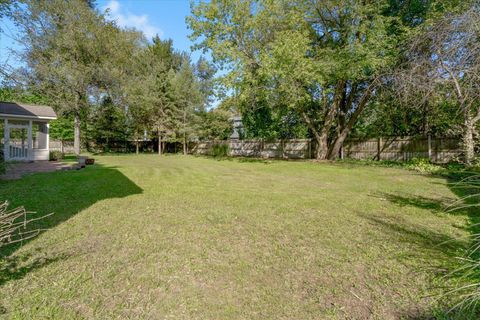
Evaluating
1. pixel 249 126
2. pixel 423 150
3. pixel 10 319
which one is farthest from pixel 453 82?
pixel 249 126

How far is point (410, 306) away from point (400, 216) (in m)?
2.83

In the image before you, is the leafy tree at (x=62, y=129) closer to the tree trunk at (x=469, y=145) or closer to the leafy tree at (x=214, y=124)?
the leafy tree at (x=214, y=124)

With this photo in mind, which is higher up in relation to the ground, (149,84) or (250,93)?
(149,84)

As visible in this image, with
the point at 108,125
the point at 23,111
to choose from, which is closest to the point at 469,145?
the point at 23,111

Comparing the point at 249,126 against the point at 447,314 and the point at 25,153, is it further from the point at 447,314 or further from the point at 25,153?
the point at 447,314

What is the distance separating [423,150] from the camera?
13602mm

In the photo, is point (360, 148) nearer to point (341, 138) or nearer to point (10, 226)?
point (341, 138)

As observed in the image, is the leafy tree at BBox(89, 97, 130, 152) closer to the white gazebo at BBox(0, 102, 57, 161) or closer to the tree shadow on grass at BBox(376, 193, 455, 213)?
the white gazebo at BBox(0, 102, 57, 161)

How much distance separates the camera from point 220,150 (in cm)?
2189

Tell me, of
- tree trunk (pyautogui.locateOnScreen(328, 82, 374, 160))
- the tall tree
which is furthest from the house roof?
the tall tree

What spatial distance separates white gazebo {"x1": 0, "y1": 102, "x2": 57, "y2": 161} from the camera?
12.1 m

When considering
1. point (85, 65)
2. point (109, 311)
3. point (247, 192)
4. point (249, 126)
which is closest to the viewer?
point (109, 311)

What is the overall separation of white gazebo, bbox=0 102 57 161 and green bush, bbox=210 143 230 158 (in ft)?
38.3

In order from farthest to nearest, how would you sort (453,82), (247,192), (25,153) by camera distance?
(25,153)
(453,82)
(247,192)
